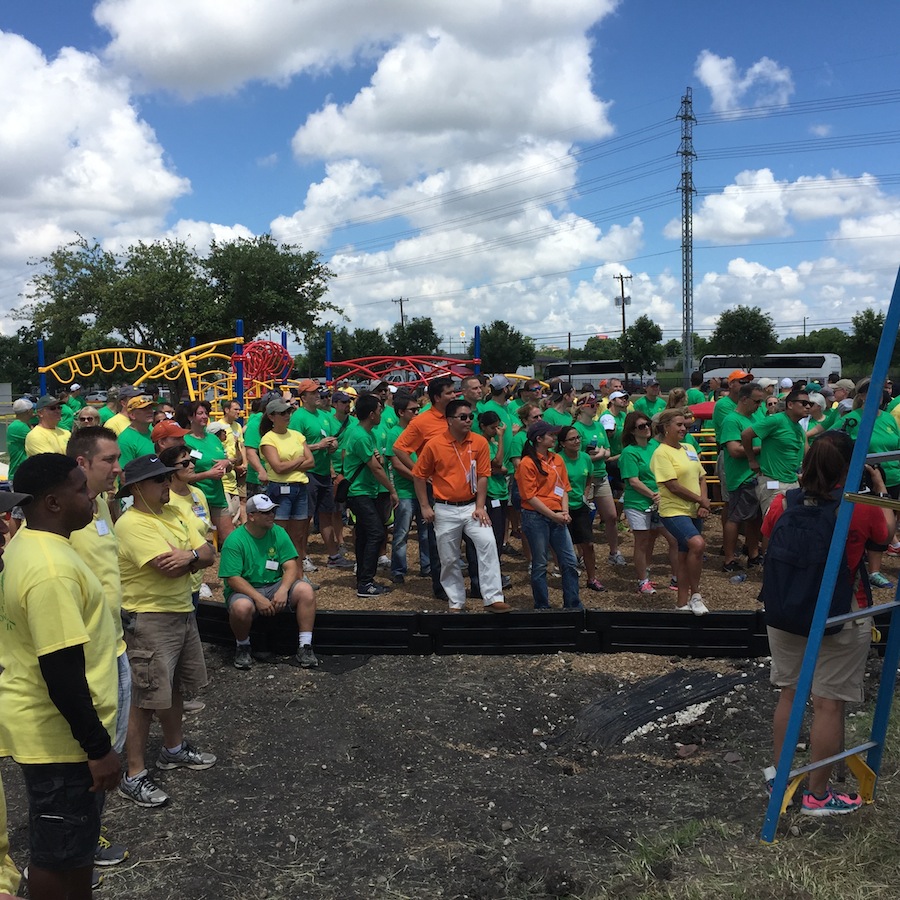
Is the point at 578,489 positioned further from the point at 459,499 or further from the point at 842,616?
the point at 842,616

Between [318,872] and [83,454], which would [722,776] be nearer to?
[318,872]

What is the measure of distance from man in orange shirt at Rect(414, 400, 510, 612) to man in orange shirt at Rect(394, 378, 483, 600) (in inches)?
6.7

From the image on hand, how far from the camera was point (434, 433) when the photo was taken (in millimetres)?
7285

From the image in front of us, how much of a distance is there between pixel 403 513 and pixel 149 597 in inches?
162

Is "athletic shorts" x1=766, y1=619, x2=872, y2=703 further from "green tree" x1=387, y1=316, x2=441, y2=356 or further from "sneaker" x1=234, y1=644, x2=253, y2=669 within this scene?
"green tree" x1=387, y1=316, x2=441, y2=356

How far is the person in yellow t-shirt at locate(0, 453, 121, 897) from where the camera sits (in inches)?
99.5

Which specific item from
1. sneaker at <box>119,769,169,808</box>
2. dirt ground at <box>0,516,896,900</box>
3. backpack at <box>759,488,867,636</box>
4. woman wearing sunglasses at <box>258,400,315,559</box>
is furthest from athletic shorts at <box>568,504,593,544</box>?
sneaker at <box>119,769,169,808</box>

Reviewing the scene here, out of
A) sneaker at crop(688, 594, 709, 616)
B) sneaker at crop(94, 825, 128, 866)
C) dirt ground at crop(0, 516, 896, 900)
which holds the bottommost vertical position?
dirt ground at crop(0, 516, 896, 900)

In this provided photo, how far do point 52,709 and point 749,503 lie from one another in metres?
6.81

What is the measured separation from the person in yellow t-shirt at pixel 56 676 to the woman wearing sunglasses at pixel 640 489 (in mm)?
5553

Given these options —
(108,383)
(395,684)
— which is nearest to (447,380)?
(395,684)

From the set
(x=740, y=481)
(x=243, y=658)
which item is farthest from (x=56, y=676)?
(x=740, y=481)

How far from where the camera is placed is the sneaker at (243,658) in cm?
595

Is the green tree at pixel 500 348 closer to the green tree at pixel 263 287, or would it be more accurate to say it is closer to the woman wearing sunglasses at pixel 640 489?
the green tree at pixel 263 287
